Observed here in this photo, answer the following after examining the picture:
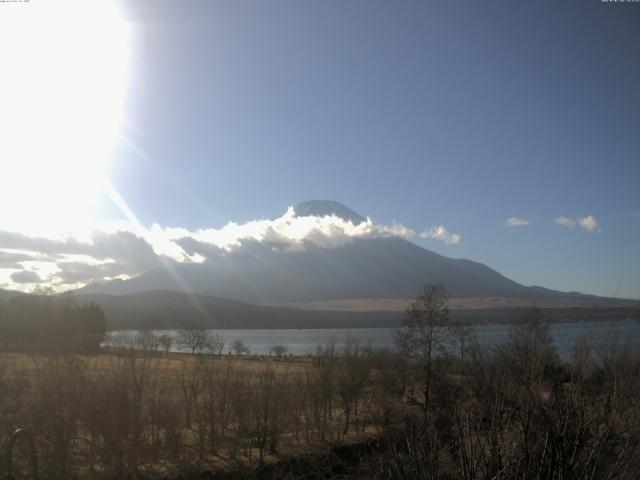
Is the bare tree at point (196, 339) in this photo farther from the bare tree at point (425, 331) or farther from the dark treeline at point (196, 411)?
the dark treeline at point (196, 411)

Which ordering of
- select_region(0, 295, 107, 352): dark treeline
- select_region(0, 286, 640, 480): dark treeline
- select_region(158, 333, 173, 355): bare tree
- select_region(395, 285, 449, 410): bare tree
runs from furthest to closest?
select_region(0, 295, 107, 352): dark treeline, select_region(158, 333, 173, 355): bare tree, select_region(395, 285, 449, 410): bare tree, select_region(0, 286, 640, 480): dark treeline

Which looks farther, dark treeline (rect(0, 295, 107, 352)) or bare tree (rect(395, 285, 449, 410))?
dark treeline (rect(0, 295, 107, 352))

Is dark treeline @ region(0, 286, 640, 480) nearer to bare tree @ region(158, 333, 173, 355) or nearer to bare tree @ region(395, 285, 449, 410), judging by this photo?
bare tree @ region(395, 285, 449, 410)

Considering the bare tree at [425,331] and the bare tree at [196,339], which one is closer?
the bare tree at [425,331]

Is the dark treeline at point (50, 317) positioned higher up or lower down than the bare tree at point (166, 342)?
higher up

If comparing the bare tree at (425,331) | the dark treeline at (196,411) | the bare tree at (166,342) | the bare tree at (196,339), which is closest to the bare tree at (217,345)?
the bare tree at (196,339)

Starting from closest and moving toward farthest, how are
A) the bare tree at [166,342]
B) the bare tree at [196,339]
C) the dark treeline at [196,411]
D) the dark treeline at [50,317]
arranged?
the dark treeline at [196,411] < the bare tree at [166,342] < the dark treeline at [50,317] < the bare tree at [196,339]

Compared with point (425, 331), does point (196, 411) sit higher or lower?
lower

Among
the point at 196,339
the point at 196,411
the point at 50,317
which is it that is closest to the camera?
the point at 196,411

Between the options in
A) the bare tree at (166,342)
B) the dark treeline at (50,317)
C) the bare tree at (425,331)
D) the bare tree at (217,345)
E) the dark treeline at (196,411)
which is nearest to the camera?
the dark treeline at (196,411)

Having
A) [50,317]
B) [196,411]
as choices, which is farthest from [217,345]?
[196,411]

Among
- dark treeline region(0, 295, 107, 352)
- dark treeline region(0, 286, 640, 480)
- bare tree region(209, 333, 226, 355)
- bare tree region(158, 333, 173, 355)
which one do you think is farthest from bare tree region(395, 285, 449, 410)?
dark treeline region(0, 295, 107, 352)

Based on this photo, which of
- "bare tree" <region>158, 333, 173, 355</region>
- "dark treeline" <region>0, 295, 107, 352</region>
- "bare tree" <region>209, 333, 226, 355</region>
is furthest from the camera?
"dark treeline" <region>0, 295, 107, 352</region>

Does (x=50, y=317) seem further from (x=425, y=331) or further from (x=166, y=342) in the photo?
(x=425, y=331)
